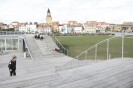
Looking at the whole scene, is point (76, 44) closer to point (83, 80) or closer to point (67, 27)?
point (83, 80)

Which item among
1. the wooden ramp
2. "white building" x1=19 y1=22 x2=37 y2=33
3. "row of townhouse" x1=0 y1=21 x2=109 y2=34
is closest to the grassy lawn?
the wooden ramp

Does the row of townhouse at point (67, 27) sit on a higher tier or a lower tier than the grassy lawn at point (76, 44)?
higher

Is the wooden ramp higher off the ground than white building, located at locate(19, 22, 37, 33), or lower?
lower

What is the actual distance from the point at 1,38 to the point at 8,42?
5.23 feet

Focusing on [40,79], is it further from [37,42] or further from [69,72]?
[37,42]

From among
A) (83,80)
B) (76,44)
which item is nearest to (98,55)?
(76,44)

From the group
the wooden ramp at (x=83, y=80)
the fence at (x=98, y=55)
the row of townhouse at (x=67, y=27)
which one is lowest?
the fence at (x=98, y=55)

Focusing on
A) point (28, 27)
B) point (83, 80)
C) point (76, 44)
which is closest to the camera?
point (83, 80)

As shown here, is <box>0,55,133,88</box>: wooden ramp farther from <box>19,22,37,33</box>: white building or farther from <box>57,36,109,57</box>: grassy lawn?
<box>19,22,37,33</box>: white building

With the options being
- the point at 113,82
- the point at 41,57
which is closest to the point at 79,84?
the point at 113,82

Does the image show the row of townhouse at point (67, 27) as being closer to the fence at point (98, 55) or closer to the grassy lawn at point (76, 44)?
the grassy lawn at point (76, 44)

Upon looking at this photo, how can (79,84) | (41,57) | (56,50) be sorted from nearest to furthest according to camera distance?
(79,84), (41,57), (56,50)

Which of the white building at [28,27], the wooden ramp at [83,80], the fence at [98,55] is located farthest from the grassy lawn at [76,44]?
the white building at [28,27]

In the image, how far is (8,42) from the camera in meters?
31.5
